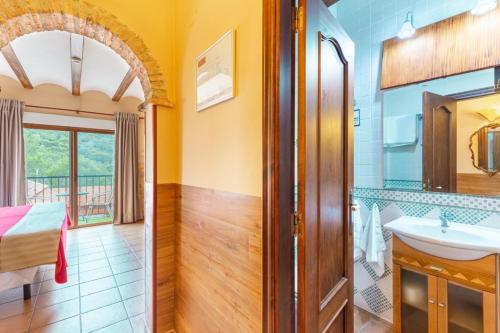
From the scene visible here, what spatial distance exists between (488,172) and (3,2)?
3059 millimetres

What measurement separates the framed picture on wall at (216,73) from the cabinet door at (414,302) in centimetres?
176

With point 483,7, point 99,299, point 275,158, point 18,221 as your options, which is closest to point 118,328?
point 99,299

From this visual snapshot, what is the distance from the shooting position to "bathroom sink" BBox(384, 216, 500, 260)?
1323 mm

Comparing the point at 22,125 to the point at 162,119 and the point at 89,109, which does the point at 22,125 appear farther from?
the point at 162,119

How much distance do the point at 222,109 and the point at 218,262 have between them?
79 cm

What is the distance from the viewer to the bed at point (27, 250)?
1939 mm

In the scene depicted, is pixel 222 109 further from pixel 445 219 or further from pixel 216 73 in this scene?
pixel 445 219

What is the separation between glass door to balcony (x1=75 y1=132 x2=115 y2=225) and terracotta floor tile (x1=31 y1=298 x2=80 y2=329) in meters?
3.13

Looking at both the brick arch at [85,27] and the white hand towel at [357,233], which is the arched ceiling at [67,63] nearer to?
the brick arch at [85,27]

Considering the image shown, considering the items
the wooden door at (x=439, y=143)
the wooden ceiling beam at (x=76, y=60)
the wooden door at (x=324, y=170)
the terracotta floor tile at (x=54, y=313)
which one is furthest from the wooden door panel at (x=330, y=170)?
the wooden ceiling beam at (x=76, y=60)

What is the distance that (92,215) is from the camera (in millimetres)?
5066

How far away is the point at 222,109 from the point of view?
3.83 ft

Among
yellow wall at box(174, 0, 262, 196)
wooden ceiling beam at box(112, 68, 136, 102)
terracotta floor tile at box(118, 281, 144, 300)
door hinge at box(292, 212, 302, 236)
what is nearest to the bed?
terracotta floor tile at box(118, 281, 144, 300)

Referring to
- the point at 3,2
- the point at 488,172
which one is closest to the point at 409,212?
the point at 488,172
